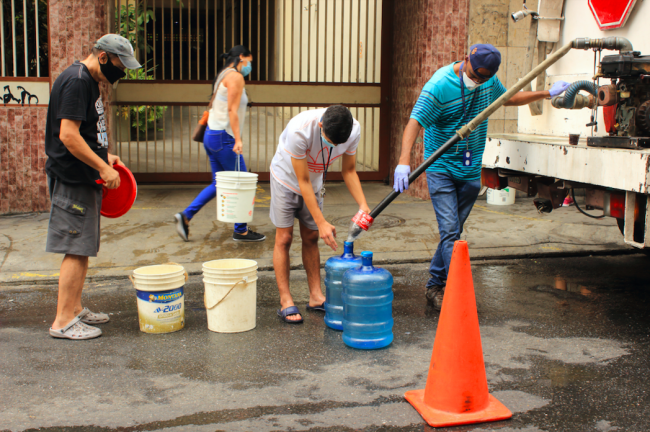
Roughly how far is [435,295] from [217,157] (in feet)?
10.1

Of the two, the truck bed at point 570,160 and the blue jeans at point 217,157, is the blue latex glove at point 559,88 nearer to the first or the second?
the truck bed at point 570,160

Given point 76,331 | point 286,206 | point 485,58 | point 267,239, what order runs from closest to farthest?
point 76,331 < point 485,58 < point 286,206 < point 267,239

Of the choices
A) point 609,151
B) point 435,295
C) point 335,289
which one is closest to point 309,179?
point 335,289

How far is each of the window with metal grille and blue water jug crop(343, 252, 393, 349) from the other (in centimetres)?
587

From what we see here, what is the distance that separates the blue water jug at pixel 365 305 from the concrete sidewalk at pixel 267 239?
2.12m

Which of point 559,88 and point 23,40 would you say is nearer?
point 559,88

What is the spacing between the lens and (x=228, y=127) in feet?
22.6

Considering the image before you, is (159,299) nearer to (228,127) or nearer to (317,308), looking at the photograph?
(317,308)

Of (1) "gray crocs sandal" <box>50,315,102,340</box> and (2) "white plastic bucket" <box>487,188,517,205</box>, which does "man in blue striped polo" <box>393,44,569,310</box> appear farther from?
(2) "white plastic bucket" <box>487,188,517,205</box>

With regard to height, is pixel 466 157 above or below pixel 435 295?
above

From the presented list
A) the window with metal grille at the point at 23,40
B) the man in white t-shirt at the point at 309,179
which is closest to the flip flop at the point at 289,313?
the man in white t-shirt at the point at 309,179

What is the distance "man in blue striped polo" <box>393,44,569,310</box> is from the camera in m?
4.81

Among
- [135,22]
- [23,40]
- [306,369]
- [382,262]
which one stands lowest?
[306,369]

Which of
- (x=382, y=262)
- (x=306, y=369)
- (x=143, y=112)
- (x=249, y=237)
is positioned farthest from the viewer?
(x=143, y=112)
